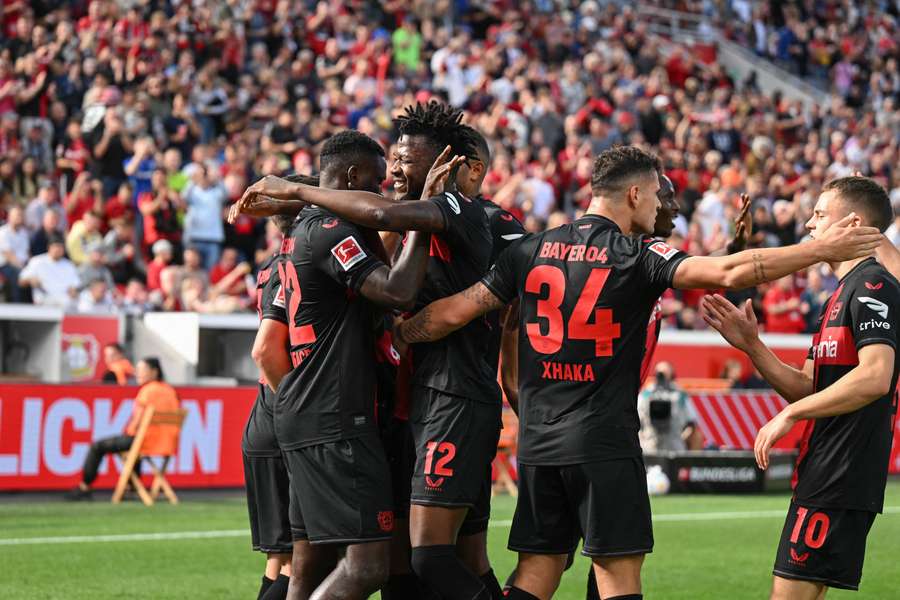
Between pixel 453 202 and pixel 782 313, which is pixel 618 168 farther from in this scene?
pixel 782 313

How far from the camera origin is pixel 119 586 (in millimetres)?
9789

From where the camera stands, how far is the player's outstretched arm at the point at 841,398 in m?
5.76

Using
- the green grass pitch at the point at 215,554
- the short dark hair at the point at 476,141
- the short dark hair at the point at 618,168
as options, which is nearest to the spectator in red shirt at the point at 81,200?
the green grass pitch at the point at 215,554

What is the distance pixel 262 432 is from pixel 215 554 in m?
4.64

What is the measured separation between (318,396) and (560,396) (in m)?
1.02

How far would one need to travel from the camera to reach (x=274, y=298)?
6.70m

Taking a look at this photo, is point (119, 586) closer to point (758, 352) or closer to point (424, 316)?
point (424, 316)

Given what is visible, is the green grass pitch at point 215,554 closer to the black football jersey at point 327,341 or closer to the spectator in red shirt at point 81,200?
the black football jersey at point 327,341

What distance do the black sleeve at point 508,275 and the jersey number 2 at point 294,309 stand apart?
0.79m

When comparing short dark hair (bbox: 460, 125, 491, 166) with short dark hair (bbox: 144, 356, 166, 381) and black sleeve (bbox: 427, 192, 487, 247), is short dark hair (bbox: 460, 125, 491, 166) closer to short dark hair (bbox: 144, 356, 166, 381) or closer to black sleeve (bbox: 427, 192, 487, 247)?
black sleeve (bbox: 427, 192, 487, 247)

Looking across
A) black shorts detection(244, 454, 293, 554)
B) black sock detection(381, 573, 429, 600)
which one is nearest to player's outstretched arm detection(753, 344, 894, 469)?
black sock detection(381, 573, 429, 600)

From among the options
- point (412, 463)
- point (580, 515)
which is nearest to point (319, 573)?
point (412, 463)

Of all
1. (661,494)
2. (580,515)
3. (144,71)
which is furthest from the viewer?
(144,71)

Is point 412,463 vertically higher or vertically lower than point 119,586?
higher
